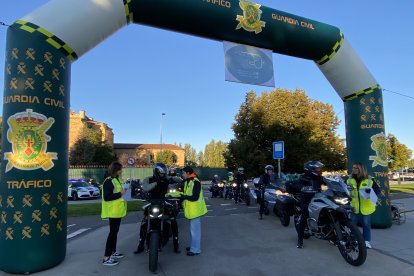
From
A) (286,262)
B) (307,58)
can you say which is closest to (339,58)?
(307,58)

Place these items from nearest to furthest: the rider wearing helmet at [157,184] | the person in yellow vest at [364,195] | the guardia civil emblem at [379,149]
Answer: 1. the rider wearing helmet at [157,184]
2. the person in yellow vest at [364,195]
3. the guardia civil emblem at [379,149]

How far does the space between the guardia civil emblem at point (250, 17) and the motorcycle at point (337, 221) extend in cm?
401

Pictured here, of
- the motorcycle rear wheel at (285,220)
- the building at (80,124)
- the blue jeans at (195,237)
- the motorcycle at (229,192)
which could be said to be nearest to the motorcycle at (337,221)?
the motorcycle rear wheel at (285,220)

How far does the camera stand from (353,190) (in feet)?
23.3

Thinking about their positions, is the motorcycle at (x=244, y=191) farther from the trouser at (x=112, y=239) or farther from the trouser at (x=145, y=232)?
the trouser at (x=112, y=239)

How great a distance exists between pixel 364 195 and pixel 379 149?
2920mm

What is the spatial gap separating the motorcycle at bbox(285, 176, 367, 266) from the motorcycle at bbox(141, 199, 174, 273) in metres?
2.78

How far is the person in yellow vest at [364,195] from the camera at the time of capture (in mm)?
6816

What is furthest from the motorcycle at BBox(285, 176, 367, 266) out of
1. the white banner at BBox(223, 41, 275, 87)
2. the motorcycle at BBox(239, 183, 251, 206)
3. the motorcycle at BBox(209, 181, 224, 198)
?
the motorcycle at BBox(209, 181, 224, 198)

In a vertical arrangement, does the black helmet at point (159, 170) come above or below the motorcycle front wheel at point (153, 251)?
above

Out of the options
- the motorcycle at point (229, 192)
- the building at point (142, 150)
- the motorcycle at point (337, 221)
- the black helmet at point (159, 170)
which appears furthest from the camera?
the building at point (142, 150)

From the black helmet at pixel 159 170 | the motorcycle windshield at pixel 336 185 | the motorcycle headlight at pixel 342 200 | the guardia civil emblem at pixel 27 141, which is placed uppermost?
the guardia civil emblem at pixel 27 141

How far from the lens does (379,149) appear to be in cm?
914

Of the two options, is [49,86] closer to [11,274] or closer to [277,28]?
[11,274]
